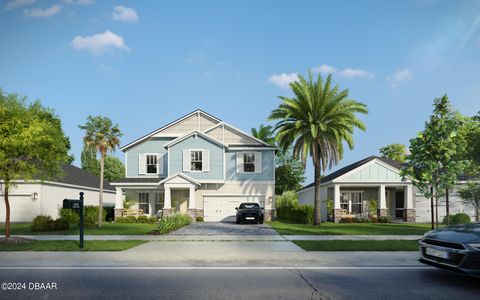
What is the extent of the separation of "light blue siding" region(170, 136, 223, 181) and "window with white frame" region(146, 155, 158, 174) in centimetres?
273

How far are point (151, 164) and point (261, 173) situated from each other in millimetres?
9216

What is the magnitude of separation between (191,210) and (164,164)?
5233 mm

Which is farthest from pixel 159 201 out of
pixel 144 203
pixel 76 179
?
pixel 76 179

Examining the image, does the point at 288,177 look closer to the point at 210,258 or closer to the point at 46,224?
the point at 46,224

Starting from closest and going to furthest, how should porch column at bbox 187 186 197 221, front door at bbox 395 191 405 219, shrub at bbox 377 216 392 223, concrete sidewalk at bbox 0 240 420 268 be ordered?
concrete sidewalk at bbox 0 240 420 268
porch column at bbox 187 186 197 221
shrub at bbox 377 216 392 223
front door at bbox 395 191 405 219

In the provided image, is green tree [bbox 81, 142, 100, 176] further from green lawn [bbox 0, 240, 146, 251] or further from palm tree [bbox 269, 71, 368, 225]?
green lawn [bbox 0, 240, 146, 251]

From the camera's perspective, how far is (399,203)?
33688mm

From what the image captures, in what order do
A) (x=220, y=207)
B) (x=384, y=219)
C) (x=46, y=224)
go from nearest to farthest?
(x=46, y=224)
(x=384, y=219)
(x=220, y=207)

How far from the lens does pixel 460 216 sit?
26641mm

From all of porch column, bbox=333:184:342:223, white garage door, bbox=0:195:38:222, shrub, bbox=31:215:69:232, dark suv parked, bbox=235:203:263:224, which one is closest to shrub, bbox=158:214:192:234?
dark suv parked, bbox=235:203:263:224

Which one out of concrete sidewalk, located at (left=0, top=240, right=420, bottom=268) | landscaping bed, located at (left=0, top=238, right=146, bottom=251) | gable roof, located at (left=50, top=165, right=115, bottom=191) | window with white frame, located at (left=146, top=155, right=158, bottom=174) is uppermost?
window with white frame, located at (left=146, top=155, right=158, bottom=174)

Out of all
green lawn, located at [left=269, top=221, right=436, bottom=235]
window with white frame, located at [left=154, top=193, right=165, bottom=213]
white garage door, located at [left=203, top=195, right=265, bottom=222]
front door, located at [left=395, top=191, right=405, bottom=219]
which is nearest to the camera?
green lawn, located at [left=269, top=221, right=436, bottom=235]

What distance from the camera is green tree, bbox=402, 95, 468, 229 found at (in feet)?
50.4

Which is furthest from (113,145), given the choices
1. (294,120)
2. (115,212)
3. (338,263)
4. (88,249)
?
(338,263)
